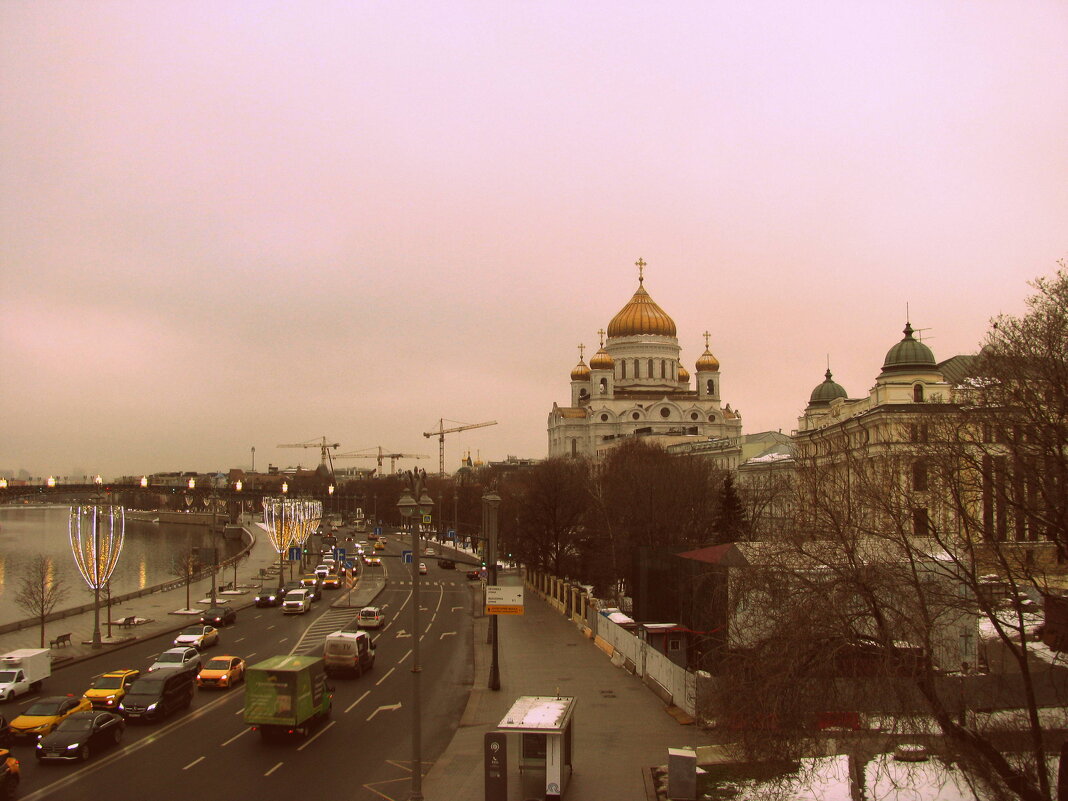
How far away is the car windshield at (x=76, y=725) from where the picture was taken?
64.1 ft

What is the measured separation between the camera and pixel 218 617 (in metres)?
41.0

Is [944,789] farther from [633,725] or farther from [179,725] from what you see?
[179,725]

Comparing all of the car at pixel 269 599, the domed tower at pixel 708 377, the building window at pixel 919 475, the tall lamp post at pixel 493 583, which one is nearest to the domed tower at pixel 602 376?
the domed tower at pixel 708 377

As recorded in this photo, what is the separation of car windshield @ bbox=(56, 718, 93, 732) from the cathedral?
95914 millimetres

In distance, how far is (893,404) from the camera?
4866cm

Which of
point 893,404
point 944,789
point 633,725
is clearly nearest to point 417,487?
point 633,725

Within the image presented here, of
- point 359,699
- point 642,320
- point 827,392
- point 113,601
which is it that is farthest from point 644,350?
point 359,699

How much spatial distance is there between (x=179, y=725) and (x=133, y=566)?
6888cm

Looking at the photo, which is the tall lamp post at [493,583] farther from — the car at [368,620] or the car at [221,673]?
the car at [368,620]

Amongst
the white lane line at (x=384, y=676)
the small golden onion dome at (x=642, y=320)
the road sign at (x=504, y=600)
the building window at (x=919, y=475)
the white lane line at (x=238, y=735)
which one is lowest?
the white lane line at (x=384, y=676)

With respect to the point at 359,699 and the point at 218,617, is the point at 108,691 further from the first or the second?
the point at 218,617

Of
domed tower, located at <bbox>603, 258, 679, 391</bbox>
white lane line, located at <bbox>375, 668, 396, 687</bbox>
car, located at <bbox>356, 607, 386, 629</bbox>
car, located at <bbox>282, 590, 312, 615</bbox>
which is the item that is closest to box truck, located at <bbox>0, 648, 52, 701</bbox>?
white lane line, located at <bbox>375, 668, 396, 687</bbox>

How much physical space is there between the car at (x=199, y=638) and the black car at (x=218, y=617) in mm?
4092

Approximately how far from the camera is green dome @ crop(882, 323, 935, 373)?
5106 centimetres
